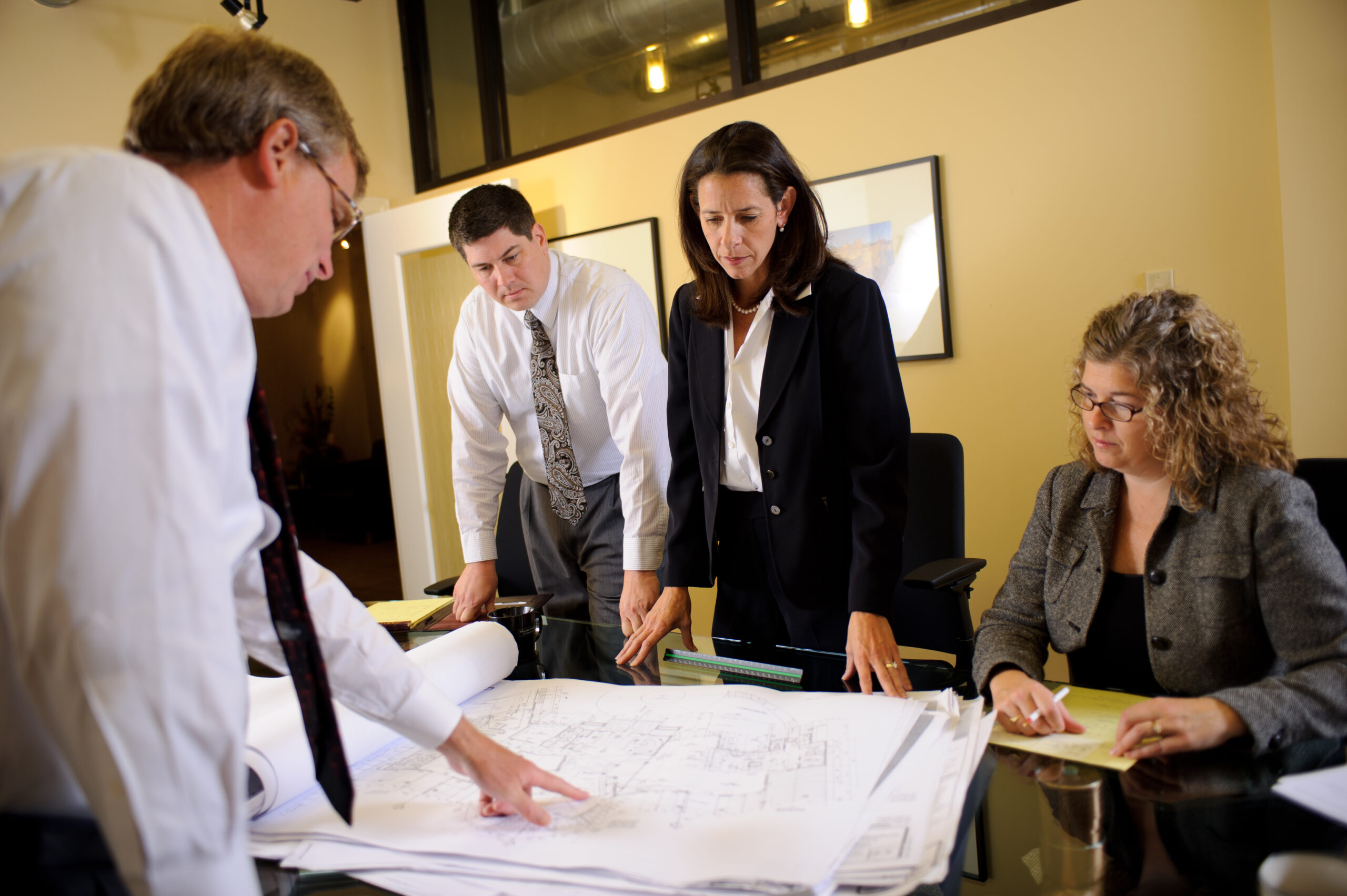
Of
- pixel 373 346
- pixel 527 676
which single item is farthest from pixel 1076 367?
pixel 373 346

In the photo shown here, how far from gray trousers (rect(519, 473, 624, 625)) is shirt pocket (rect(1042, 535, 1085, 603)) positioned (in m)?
1.09

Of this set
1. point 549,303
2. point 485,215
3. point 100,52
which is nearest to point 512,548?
point 549,303

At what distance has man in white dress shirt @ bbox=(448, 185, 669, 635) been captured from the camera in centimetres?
215

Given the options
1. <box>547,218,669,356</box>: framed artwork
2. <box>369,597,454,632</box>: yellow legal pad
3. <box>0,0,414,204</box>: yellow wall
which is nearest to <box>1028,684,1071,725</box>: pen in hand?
<box>369,597,454,632</box>: yellow legal pad

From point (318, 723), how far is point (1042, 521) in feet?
3.90

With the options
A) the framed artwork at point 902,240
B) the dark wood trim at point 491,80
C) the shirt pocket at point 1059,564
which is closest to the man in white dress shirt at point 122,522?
the shirt pocket at point 1059,564

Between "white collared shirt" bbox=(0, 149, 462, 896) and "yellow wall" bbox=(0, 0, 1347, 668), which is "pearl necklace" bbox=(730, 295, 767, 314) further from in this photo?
"yellow wall" bbox=(0, 0, 1347, 668)

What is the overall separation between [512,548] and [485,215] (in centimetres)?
109

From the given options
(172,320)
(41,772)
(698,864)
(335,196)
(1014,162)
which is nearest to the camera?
(172,320)

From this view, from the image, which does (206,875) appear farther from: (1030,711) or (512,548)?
(512,548)

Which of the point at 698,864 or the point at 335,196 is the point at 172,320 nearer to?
the point at 335,196

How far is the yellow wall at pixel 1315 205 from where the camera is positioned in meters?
2.24

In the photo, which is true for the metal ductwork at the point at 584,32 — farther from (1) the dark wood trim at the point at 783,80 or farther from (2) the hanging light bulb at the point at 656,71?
(1) the dark wood trim at the point at 783,80

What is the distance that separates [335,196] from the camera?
→ 916 mm
